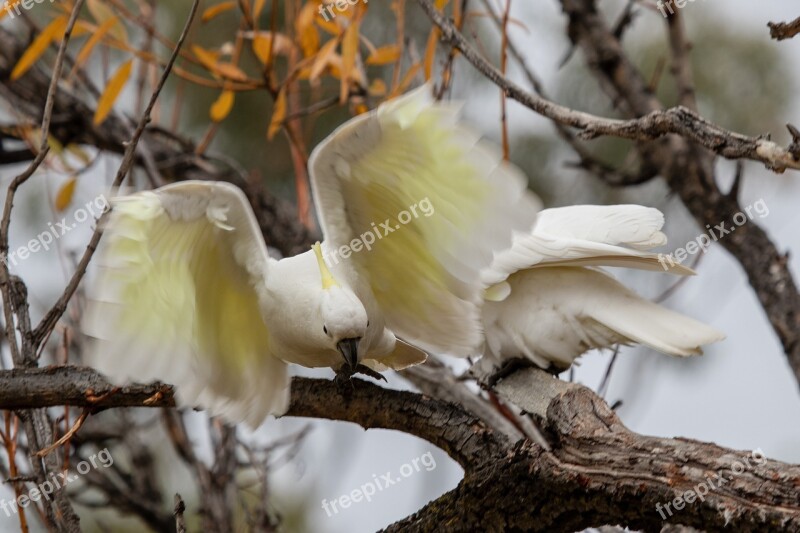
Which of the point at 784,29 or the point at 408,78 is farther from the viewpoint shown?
the point at 408,78

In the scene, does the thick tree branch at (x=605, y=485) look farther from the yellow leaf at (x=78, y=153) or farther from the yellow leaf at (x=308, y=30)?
the yellow leaf at (x=78, y=153)

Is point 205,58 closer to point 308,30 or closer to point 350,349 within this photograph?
point 308,30

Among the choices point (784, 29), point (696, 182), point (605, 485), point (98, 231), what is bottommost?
point (605, 485)

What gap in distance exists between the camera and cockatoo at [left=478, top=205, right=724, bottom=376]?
201cm

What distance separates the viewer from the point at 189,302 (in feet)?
6.19

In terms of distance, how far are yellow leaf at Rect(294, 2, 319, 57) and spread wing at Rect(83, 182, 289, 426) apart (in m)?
1.00

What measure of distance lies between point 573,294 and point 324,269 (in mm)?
616

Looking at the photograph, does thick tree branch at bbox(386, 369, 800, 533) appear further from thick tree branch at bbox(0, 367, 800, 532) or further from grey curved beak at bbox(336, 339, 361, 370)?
grey curved beak at bbox(336, 339, 361, 370)

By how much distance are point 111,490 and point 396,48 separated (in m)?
1.60

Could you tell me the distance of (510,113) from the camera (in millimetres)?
4156

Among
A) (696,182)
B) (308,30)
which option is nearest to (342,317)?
(308,30)

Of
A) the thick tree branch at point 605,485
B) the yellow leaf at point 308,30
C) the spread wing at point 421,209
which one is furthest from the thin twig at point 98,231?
the yellow leaf at point 308,30

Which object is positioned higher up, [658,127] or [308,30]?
[308,30]

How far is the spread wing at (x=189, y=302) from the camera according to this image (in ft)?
5.48
